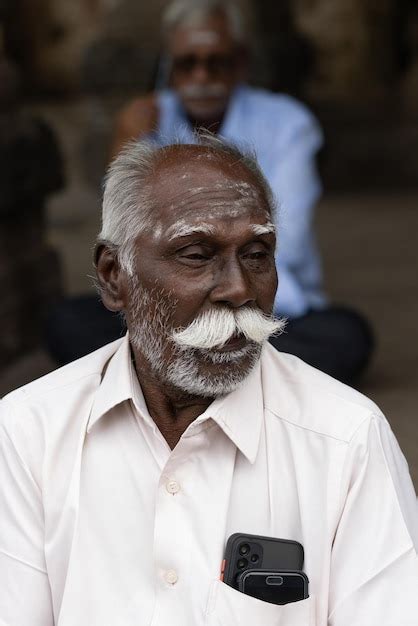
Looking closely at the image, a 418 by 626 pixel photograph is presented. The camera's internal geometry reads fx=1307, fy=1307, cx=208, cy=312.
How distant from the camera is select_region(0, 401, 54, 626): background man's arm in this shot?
2541mm

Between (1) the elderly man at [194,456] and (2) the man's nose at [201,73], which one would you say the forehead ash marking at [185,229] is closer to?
(1) the elderly man at [194,456]

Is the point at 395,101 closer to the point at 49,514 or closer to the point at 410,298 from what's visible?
the point at 410,298

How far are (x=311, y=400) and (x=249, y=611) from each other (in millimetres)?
432

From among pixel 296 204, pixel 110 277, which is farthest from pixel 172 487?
pixel 296 204

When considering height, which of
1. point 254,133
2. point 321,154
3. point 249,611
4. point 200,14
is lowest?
point 249,611

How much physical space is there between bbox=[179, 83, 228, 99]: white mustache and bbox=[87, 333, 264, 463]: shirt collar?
2635 millimetres

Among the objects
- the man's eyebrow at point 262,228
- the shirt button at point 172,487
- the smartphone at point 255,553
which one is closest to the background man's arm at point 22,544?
the shirt button at point 172,487

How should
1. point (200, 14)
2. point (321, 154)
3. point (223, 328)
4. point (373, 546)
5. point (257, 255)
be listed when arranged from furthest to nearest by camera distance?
point (321, 154), point (200, 14), point (257, 255), point (223, 328), point (373, 546)

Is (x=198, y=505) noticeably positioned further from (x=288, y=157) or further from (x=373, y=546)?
(x=288, y=157)

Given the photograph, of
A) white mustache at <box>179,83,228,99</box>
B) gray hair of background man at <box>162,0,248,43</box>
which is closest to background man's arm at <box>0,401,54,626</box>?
white mustache at <box>179,83,228,99</box>

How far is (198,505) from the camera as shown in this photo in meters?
2.49

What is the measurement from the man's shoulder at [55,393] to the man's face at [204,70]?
2596 mm

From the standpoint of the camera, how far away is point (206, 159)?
2619 millimetres

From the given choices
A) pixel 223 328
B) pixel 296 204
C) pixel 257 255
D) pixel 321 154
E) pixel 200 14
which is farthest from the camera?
pixel 321 154
